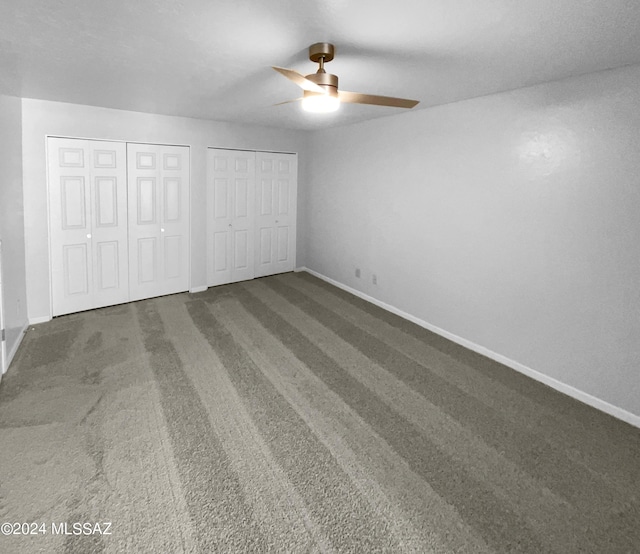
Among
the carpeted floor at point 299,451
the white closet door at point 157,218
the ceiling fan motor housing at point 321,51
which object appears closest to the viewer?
the carpeted floor at point 299,451

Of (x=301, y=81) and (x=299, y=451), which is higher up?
(x=301, y=81)

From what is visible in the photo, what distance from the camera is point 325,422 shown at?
2.69 metres

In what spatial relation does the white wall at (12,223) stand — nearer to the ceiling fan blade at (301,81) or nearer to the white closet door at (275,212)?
the ceiling fan blade at (301,81)

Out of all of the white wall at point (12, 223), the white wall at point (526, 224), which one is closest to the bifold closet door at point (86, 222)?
the white wall at point (12, 223)

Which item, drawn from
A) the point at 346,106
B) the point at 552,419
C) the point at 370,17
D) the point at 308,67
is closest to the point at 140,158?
the point at 346,106

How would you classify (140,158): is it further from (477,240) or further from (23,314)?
(477,240)

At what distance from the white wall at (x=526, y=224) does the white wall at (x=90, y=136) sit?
2.20 metres

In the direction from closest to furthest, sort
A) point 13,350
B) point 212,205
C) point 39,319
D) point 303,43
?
point 303,43
point 13,350
point 39,319
point 212,205

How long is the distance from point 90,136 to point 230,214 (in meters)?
1.99

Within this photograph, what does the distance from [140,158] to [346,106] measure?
2.59m

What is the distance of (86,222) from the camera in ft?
15.1

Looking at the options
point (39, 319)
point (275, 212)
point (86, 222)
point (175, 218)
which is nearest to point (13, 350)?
point (39, 319)

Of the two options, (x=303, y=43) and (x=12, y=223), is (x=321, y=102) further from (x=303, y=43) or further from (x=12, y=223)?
(x=12, y=223)

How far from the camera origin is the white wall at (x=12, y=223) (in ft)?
11.3
